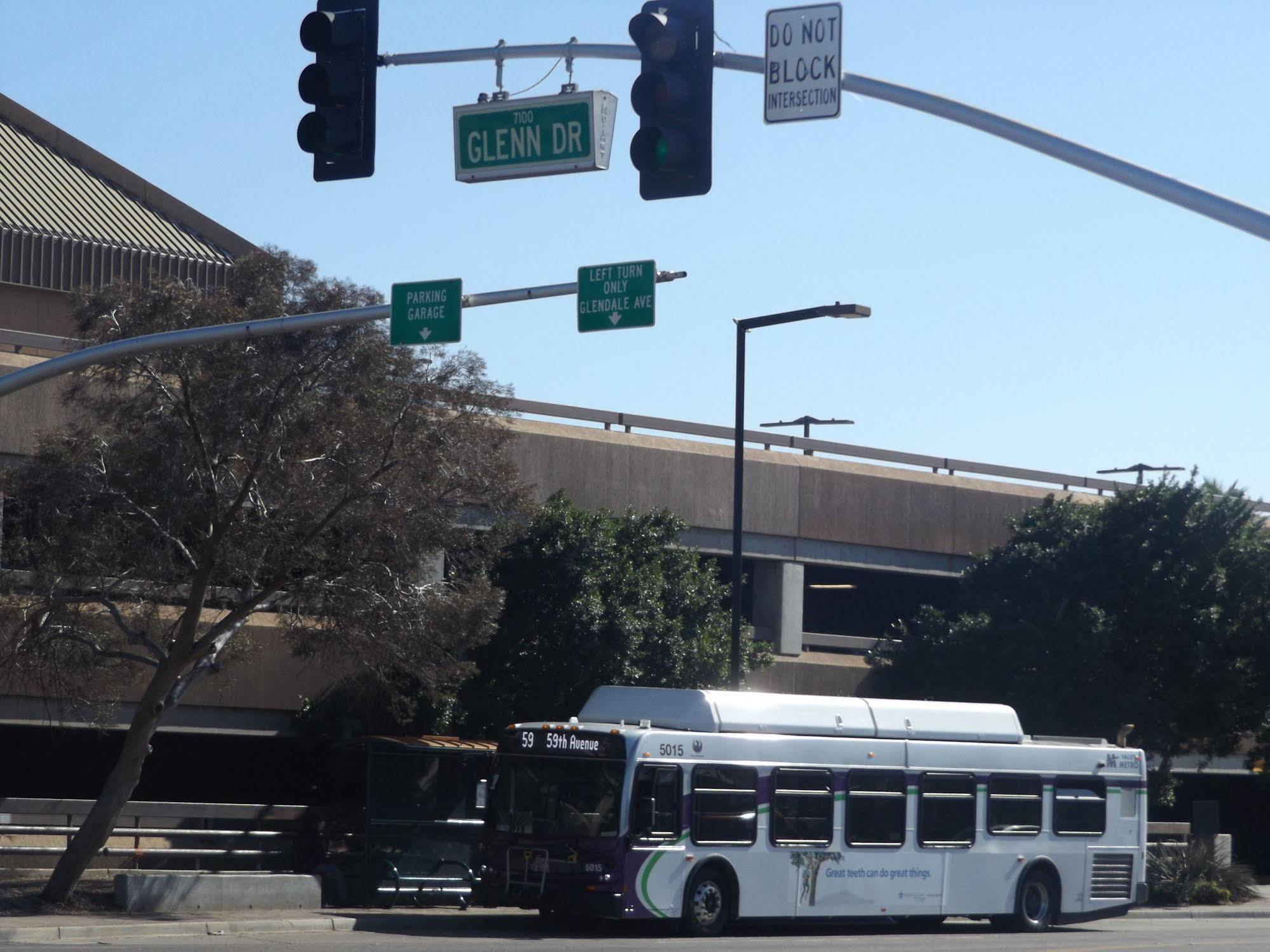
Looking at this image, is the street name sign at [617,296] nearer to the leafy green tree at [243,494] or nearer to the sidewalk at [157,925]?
the leafy green tree at [243,494]

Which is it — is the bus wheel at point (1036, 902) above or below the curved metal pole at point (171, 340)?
below

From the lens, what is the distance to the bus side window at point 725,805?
860 inches

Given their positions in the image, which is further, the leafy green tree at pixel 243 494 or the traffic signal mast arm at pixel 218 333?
the leafy green tree at pixel 243 494

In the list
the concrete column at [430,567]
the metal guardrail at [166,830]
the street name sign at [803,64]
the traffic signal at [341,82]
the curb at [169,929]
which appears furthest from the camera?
the metal guardrail at [166,830]

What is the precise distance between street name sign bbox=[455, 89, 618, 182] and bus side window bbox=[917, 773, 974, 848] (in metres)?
13.6

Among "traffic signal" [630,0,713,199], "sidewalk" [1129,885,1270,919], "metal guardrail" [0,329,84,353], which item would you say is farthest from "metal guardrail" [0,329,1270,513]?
"traffic signal" [630,0,713,199]

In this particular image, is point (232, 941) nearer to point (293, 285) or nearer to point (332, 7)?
point (293, 285)

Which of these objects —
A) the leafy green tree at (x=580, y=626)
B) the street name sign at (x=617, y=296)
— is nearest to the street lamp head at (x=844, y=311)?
the leafy green tree at (x=580, y=626)

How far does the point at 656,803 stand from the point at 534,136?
34.9 feet

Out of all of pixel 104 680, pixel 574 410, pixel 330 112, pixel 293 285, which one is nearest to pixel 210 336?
pixel 330 112

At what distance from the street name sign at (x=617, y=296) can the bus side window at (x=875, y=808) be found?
969 cm

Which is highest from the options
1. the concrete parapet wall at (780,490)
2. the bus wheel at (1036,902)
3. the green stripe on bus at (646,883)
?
the concrete parapet wall at (780,490)

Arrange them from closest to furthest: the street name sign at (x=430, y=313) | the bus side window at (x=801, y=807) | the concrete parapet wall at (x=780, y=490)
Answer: the street name sign at (x=430, y=313), the bus side window at (x=801, y=807), the concrete parapet wall at (x=780, y=490)

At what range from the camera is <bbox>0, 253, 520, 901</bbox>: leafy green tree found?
2066cm
